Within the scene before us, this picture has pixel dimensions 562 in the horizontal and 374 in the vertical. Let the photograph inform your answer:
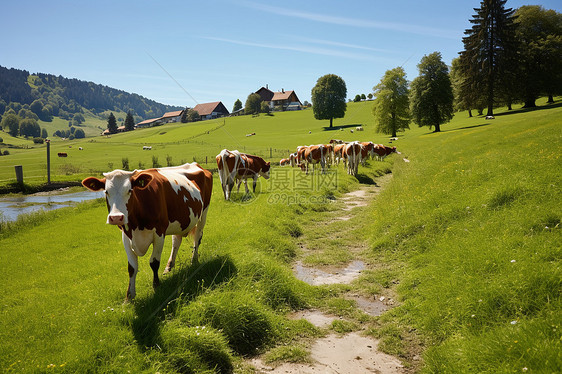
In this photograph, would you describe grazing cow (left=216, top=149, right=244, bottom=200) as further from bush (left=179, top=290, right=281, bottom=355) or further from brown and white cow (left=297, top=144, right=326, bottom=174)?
brown and white cow (left=297, top=144, right=326, bottom=174)

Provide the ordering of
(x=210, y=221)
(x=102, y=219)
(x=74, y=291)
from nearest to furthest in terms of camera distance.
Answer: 1. (x=74, y=291)
2. (x=210, y=221)
3. (x=102, y=219)

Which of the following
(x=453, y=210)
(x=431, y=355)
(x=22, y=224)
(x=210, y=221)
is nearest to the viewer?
(x=431, y=355)

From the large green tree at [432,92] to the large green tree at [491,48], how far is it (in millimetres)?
3517

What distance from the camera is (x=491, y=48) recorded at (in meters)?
46.8

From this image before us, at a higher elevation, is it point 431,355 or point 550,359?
point 550,359

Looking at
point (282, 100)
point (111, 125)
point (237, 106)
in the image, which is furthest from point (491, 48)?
point (111, 125)

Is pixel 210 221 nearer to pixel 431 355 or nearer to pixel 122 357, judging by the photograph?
pixel 122 357

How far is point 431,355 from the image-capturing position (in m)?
4.45

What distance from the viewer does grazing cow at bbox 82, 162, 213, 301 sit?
502 centimetres

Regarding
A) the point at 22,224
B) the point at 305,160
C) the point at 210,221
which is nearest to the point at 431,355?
the point at 210,221

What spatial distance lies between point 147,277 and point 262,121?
10139cm

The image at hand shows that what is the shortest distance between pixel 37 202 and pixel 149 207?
1831cm

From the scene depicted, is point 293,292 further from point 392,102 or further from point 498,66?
point 392,102

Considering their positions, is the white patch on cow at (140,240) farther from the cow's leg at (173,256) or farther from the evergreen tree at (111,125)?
the evergreen tree at (111,125)
